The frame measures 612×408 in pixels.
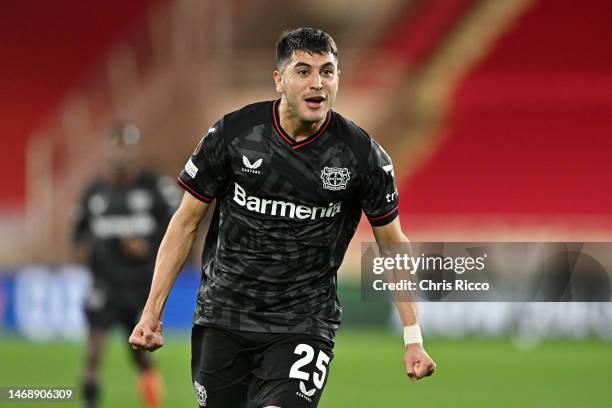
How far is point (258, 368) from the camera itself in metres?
5.66

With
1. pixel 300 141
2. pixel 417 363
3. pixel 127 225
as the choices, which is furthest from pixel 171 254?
pixel 127 225

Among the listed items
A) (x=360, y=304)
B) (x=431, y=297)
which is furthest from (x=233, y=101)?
(x=431, y=297)

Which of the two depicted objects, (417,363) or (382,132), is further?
(382,132)

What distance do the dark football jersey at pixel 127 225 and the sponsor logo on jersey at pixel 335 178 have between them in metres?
5.29

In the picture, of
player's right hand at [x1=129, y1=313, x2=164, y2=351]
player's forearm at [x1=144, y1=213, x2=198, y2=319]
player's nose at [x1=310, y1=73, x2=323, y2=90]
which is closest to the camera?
player's nose at [x1=310, y1=73, x2=323, y2=90]

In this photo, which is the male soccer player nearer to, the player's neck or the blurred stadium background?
the player's neck

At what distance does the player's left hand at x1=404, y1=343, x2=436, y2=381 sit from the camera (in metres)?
5.39

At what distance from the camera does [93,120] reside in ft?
69.6

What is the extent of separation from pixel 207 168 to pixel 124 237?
Answer: 17.5ft

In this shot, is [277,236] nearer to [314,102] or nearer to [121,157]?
[314,102]

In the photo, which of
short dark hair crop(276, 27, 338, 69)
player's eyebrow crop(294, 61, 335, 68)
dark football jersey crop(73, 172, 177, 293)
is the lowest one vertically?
player's eyebrow crop(294, 61, 335, 68)

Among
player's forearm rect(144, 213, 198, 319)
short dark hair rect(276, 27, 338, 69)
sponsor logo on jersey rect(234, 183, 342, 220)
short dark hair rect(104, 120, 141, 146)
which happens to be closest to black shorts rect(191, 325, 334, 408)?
player's forearm rect(144, 213, 198, 319)

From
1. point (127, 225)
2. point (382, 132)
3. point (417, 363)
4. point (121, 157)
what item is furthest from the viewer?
point (382, 132)

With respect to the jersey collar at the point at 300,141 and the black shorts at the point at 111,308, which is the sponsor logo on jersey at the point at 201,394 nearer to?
the jersey collar at the point at 300,141
